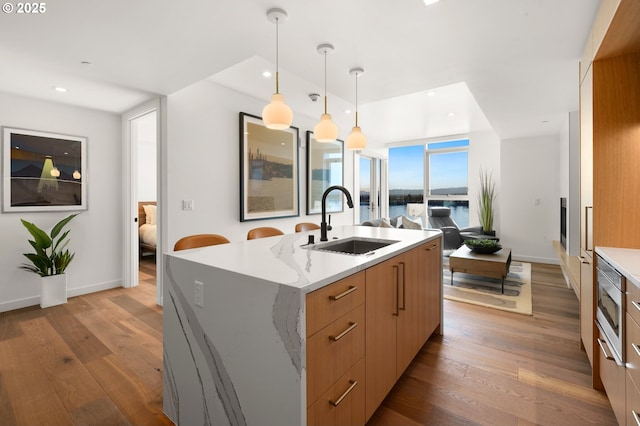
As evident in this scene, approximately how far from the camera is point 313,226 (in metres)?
3.18

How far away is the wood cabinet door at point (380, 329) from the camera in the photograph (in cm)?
143

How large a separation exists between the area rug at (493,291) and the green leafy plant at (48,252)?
4315 millimetres

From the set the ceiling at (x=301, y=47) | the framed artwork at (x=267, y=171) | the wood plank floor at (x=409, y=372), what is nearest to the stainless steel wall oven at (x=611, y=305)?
the wood plank floor at (x=409, y=372)

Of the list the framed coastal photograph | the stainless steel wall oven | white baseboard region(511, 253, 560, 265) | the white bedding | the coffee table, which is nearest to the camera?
the stainless steel wall oven

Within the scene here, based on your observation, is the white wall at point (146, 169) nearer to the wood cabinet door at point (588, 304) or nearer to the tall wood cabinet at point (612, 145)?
the tall wood cabinet at point (612, 145)

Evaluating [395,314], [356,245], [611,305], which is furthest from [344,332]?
[611,305]

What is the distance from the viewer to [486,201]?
19.4 feet

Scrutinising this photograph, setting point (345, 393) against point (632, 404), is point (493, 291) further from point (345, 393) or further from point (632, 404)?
point (345, 393)

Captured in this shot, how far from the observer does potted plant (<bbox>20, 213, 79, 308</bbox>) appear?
10.3 feet

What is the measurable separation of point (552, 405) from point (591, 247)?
0.98 metres

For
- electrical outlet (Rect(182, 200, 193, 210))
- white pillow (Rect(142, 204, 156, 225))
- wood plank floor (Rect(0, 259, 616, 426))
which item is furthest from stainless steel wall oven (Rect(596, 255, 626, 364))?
white pillow (Rect(142, 204, 156, 225))

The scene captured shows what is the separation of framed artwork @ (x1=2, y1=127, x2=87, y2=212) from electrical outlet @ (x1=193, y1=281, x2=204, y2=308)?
130 inches

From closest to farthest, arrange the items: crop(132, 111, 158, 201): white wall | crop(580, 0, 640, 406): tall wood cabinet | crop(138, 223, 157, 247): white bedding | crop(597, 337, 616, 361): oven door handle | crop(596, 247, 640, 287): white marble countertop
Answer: crop(596, 247, 640, 287): white marble countertop → crop(597, 337, 616, 361): oven door handle → crop(580, 0, 640, 406): tall wood cabinet → crop(138, 223, 157, 247): white bedding → crop(132, 111, 158, 201): white wall

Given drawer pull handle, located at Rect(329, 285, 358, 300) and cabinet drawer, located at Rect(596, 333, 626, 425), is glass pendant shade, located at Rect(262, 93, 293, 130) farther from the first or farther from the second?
cabinet drawer, located at Rect(596, 333, 626, 425)
